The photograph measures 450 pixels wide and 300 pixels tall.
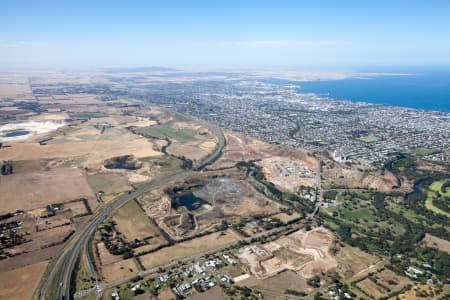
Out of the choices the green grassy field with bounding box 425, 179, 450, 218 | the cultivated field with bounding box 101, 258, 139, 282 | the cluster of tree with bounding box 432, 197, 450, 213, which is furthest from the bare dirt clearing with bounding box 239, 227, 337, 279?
the cluster of tree with bounding box 432, 197, 450, 213

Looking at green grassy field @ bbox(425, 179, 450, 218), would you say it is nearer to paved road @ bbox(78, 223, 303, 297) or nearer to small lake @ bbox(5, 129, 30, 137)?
paved road @ bbox(78, 223, 303, 297)

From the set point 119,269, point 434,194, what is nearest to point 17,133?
point 119,269

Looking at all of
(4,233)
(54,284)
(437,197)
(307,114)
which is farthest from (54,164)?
(307,114)

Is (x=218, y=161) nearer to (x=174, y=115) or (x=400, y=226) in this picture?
(x=400, y=226)

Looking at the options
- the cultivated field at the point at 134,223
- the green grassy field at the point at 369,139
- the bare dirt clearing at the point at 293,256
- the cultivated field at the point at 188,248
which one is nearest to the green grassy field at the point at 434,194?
the bare dirt clearing at the point at 293,256

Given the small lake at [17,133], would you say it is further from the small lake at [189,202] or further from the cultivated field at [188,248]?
the cultivated field at [188,248]

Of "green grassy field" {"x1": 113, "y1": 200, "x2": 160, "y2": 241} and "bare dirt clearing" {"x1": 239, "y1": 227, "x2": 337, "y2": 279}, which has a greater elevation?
"bare dirt clearing" {"x1": 239, "y1": 227, "x2": 337, "y2": 279}
